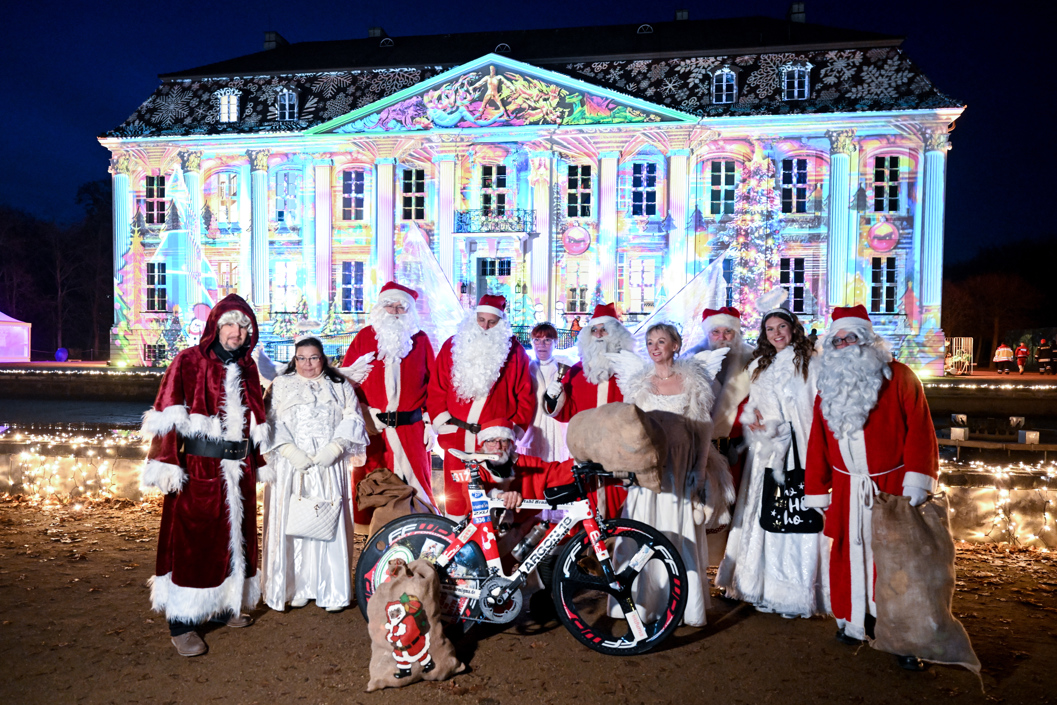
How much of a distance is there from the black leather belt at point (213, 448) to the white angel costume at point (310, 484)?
20 cm

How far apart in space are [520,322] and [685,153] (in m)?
8.24

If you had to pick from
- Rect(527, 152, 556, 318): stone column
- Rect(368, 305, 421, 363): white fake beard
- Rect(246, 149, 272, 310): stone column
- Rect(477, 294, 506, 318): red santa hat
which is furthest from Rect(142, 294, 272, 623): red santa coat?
Rect(246, 149, 272, 310): stone column

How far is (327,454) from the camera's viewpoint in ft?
14.0

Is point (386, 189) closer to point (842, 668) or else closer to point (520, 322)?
point (520, 322)

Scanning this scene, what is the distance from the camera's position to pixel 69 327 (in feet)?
Result: 150

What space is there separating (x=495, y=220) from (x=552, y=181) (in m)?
2.49

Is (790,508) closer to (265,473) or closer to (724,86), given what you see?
(265,473)

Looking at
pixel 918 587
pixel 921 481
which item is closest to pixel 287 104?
pixel 921 481

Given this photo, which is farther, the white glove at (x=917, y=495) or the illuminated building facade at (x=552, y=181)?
the illuminated building facade at (x=552, y=181)

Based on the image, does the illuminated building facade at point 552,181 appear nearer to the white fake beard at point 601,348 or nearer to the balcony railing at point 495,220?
the balcony railing at point 495,220

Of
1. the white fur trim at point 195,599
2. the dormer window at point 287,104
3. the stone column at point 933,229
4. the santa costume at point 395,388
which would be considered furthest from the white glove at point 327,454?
the dormer window at point 287,104

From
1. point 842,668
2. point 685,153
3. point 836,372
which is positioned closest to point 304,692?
point 842,668

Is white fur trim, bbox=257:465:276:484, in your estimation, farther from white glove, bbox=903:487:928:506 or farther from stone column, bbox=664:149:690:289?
stone column, bbox=664:149:690:289

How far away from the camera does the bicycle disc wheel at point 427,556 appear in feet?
12.6
